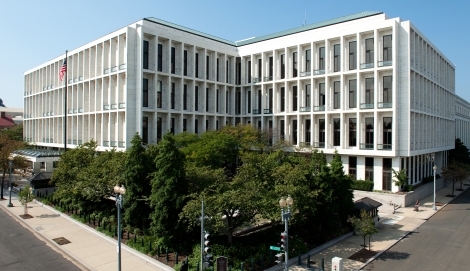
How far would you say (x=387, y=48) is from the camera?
40.0 metres

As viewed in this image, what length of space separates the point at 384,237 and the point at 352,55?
25.5 m

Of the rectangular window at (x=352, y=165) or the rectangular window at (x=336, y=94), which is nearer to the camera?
the rectangular window at (x=352, y=165)

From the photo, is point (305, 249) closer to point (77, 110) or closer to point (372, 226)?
point (372, 226)

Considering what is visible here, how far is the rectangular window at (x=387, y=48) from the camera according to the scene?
3972cm

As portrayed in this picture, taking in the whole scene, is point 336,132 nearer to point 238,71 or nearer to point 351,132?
point 351,132

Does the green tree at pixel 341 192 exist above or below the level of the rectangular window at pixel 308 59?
below

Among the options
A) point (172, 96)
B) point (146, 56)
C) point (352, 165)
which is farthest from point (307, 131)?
point (146, 56)

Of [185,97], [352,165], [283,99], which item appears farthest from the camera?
[283,99]

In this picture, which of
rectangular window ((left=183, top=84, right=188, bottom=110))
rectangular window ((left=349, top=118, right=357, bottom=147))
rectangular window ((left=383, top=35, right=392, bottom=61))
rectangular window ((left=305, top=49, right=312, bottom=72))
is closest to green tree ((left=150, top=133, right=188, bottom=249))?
rectangular window ((left=349, top=118, right=357, bottom=147))

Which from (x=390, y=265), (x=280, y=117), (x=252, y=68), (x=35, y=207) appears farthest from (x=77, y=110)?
(x=390, y=265)

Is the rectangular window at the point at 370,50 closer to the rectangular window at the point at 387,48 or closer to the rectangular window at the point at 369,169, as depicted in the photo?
the rectangular window at the point at 387,48

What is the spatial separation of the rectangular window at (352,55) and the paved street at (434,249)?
20.2 meters

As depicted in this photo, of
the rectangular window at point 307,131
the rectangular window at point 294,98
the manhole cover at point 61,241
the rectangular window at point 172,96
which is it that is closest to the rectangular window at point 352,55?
the rectangular window at point 294,98

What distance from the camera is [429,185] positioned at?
43.5 metres
